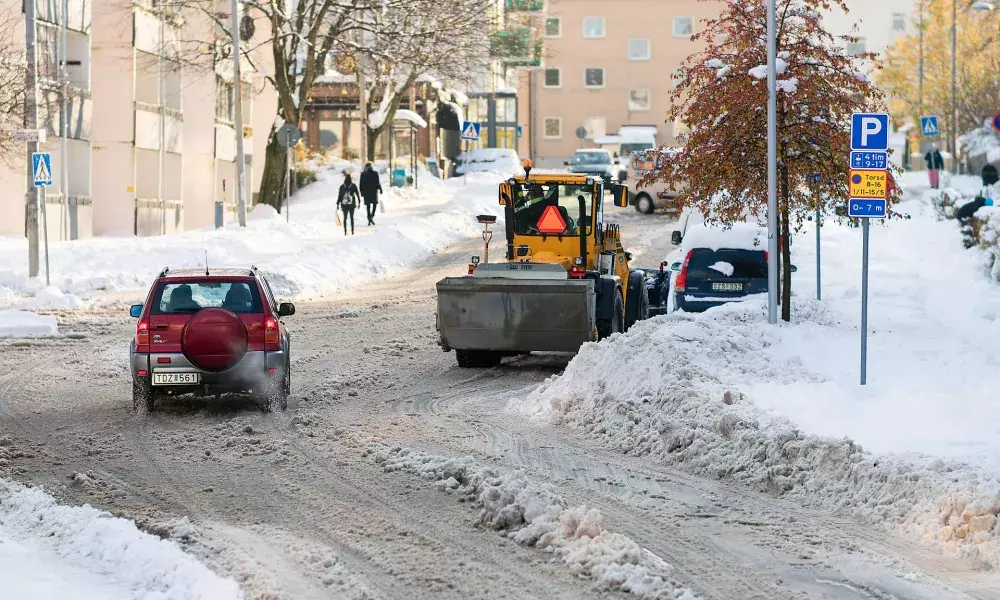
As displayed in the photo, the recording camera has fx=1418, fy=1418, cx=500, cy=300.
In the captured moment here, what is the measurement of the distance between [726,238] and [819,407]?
34.1 feet

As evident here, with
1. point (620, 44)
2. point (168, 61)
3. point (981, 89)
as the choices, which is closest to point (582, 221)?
point (168, 61)

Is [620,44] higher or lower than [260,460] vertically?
higher

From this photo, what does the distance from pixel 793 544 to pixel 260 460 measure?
15.2 feet

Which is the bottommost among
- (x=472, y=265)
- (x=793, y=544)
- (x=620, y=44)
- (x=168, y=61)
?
(x=793, y=544)

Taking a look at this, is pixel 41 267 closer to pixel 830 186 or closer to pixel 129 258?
pixel 129 258

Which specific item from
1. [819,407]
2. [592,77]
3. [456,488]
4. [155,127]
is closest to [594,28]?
[592,77]

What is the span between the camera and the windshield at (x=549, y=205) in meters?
18.5

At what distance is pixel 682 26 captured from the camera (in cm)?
9200

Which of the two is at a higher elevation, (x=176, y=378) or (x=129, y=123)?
(x=129, y=123)

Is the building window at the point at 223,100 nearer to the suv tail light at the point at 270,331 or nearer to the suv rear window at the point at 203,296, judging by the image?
the suv rear window at the point at 203,296

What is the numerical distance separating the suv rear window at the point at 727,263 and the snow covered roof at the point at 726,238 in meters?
0.10

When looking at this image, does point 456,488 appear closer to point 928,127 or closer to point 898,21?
point 928,127

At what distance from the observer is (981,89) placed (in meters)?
58.4

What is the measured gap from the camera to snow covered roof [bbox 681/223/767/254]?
73.9ft
